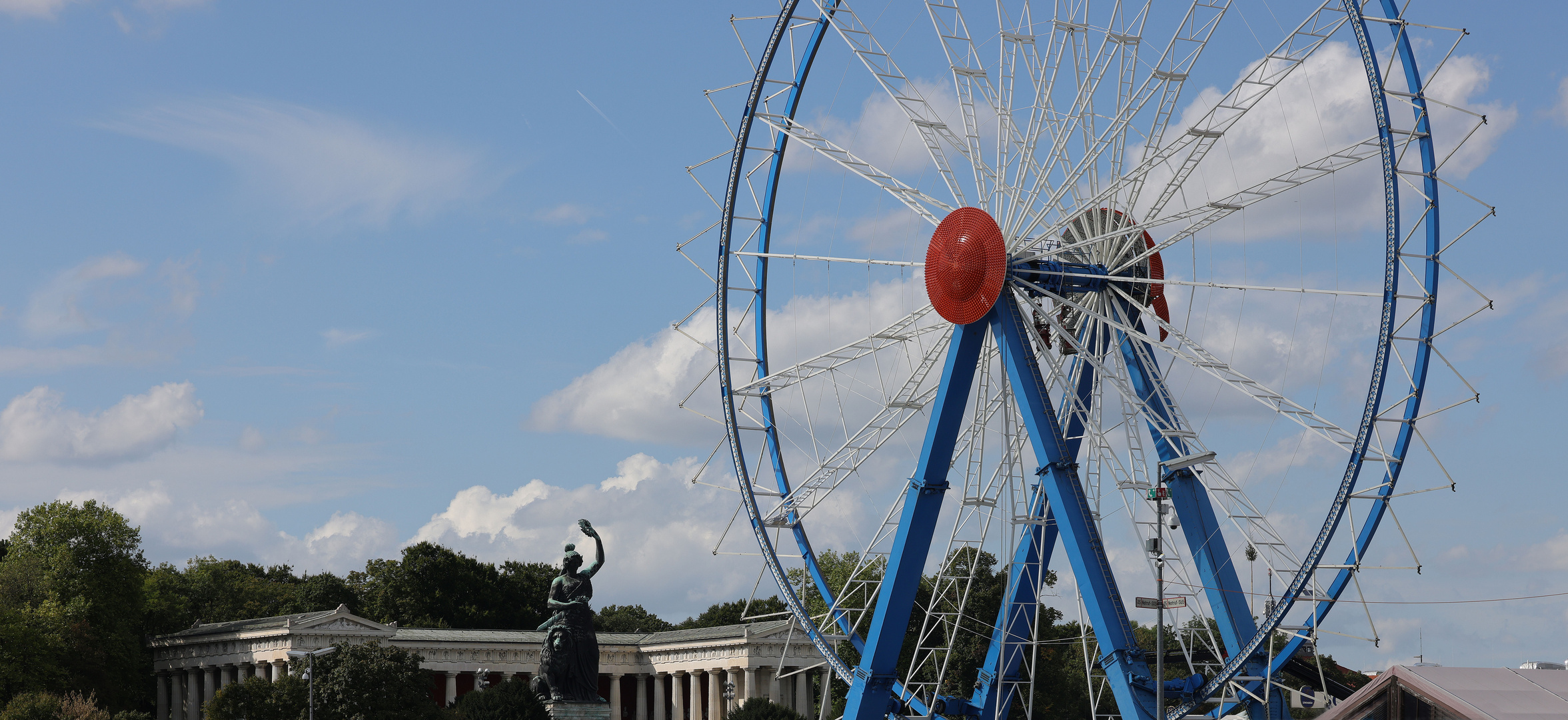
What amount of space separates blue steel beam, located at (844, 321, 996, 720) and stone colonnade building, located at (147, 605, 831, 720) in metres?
55.6

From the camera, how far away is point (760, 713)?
222 feet

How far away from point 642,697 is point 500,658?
1426 centimetres

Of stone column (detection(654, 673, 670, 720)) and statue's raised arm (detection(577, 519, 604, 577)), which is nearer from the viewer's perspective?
statue's raised arm (detection(577, 519, 604, 577))

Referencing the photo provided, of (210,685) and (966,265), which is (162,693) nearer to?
(210,685)

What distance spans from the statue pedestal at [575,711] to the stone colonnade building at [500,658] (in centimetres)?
4541

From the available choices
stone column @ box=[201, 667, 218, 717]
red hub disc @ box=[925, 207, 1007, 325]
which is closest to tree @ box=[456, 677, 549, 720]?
red hub disc @ box=[925, 207, 1007, 325]

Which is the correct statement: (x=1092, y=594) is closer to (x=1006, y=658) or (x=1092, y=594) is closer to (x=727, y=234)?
(x=1006, y=658)

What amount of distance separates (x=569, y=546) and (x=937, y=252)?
21.0 m

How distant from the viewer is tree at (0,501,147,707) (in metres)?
97.7

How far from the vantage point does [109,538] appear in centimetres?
10331

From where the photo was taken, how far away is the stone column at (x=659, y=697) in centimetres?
11938

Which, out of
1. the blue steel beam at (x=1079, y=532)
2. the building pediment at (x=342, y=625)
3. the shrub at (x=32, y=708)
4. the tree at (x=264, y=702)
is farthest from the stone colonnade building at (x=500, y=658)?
the blue steel beam at (x=1079, y=532)

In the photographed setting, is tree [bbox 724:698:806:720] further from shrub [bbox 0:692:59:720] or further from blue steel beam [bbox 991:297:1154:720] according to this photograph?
shrub [bbox 0:692:59:720]

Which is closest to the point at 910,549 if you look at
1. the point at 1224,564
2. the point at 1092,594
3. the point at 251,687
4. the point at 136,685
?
the point at 1092,594
